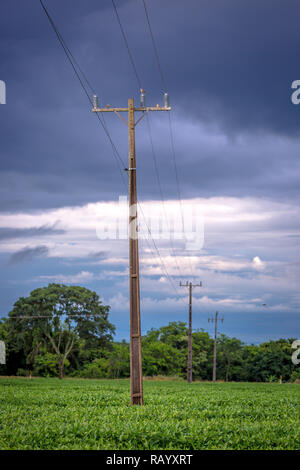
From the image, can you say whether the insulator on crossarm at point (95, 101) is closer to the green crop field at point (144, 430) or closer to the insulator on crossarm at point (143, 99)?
the insulator on crossarm at point (143, 99)

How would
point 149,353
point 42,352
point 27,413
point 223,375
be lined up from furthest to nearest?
1. point 223,375
2. point 149,353
3. point 42,352
4. point 27,413

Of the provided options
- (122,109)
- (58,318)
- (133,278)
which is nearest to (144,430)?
(133,278)

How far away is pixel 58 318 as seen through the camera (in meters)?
49.0

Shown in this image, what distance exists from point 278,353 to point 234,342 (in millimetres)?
9830

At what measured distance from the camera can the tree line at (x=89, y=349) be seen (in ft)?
160

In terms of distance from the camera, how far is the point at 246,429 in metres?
11.6

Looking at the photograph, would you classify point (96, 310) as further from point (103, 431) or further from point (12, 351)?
point (103, 431)

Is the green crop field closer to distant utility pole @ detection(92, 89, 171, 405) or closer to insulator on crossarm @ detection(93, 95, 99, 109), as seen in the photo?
distant utility pole @ detection(92, 89, 171, 405)

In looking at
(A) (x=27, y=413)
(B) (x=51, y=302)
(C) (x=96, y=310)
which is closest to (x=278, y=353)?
(C) (x=96, y=310)

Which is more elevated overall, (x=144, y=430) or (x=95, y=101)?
(x=95, y=101)

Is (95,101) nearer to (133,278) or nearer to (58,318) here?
(133,278)

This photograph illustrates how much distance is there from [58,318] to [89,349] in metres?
7.31

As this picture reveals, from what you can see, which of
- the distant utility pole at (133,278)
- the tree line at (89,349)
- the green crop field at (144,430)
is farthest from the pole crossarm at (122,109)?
the tree line at (89,349)

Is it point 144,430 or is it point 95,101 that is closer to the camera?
point 144,430
